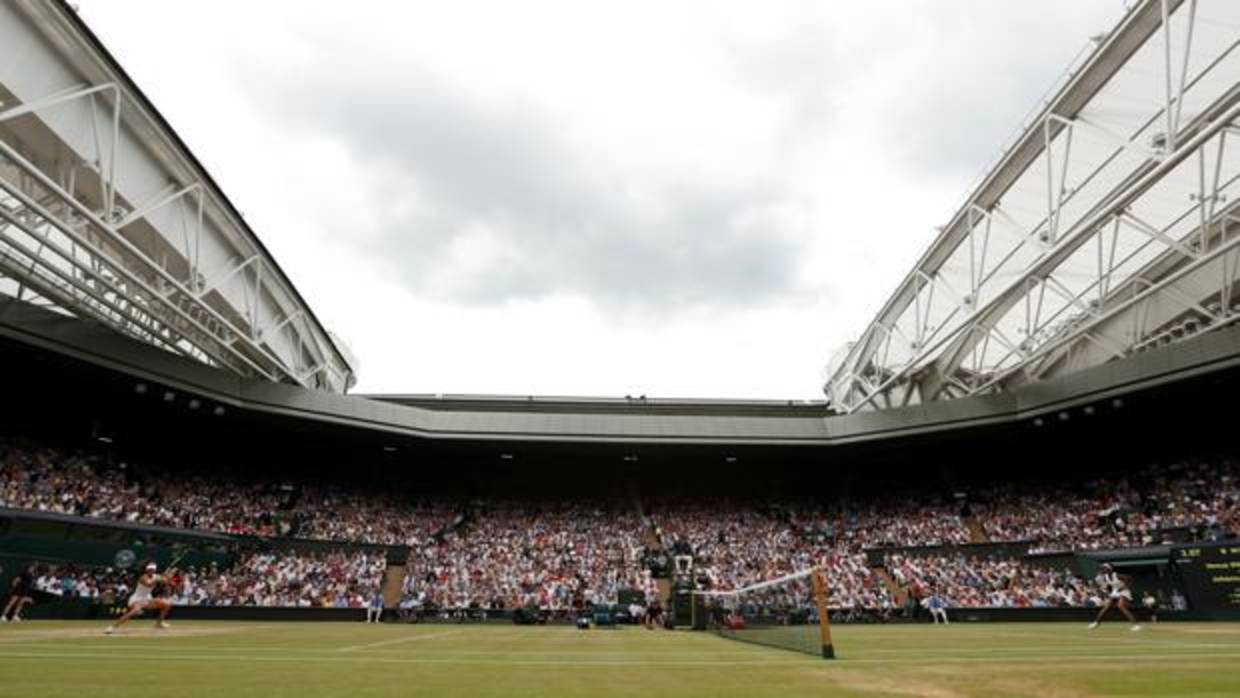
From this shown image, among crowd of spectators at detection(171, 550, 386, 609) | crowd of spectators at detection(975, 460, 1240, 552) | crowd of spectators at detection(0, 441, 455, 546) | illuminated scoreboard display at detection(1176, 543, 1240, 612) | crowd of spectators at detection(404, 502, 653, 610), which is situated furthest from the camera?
crowd of spectators at detection(404, 502, 653, 610)

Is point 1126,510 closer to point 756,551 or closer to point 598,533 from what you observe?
point 756,551

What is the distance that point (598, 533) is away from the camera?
146 feet

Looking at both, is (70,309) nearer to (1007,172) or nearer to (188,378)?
(188,378)

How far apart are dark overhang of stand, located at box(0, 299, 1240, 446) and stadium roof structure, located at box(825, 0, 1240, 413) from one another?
4.10 feet

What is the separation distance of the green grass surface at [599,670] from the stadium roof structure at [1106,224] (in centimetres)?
1290

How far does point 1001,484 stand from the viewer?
45656 millimetres

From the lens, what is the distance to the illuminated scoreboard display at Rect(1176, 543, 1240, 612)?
1116 inches

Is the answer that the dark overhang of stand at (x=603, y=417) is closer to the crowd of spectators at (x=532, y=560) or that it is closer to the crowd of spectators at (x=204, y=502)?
the crowd of spectators at (x=532, y=560)

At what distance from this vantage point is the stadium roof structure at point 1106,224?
20.2m

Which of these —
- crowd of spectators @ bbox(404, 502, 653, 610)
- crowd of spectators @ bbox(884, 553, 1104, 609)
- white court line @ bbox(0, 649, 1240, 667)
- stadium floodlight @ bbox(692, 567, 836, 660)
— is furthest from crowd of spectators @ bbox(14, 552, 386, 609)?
crowd of spectators @ bbox(884, 553, 1104, 609)

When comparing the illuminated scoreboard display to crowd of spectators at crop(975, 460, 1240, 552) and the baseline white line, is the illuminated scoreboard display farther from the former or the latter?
the baseline white line

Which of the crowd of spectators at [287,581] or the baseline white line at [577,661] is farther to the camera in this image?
the crowd of spectators at [287,581]

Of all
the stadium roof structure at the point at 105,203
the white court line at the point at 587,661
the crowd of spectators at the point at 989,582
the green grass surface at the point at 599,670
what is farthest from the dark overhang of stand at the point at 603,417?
the white court line at the point at 587,661

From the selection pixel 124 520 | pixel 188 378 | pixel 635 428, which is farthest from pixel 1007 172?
pixel 124 520
